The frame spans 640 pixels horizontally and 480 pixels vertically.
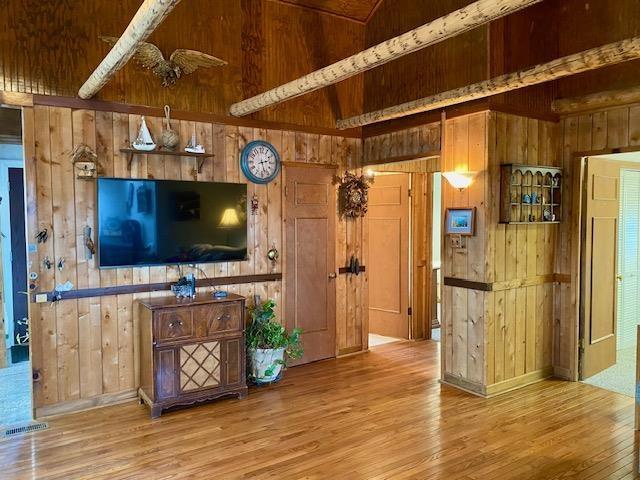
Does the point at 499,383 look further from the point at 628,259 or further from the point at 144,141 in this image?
the point at 144,141

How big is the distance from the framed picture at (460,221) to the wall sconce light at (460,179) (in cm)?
20

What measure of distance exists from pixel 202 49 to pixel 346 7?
5.57 ft

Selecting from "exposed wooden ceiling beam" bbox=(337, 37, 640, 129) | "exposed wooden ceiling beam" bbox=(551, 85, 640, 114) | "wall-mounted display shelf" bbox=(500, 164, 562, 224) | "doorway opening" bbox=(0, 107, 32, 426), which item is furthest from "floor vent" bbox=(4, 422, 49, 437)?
"exposed wooden ceiling beam" bbox=(551, 85, 640, 114)

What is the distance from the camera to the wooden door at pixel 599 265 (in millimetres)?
4609

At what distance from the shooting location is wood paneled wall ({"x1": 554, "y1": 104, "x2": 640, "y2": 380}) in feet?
14.4

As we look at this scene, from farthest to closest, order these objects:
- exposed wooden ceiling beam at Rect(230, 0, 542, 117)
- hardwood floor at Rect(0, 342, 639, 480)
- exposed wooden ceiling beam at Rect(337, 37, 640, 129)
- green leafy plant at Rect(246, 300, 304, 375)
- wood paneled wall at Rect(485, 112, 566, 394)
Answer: green leafy plant at Rect(246, 300, 304, 375) → wood paneled wall at Rect(485, 112, 566, 394) → hardwood floor at Rect(0, 342, 639, 480) → exposed wooden ceiling beam at Rect(337, 37, 640, 129) → exposed wooden ceiling beam at Rect(230, 0, 542, 117)

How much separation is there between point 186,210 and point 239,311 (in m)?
0.99

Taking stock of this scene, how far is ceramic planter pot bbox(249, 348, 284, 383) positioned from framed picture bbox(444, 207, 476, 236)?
1.92 metres

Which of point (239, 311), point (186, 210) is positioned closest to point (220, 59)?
point (186, 210)

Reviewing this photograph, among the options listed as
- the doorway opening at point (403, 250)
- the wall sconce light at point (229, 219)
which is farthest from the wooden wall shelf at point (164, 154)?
the doorway opening at point (403, 250)

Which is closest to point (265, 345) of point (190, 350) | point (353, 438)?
point (190, 350)

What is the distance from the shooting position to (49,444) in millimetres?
3320

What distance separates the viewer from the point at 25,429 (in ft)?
11.6

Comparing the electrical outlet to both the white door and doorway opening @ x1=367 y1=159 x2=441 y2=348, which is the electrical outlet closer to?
doorway opening @ x1=367 y1=159 x2=441 y2=348
